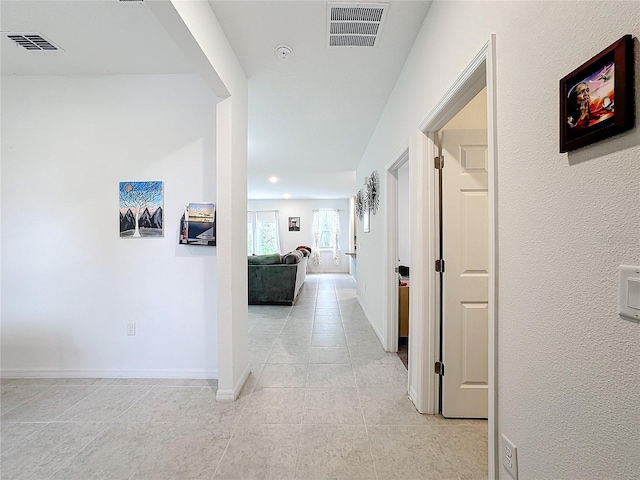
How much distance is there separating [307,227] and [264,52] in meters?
7.70

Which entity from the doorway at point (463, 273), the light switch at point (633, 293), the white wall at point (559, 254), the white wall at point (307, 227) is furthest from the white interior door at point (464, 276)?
the white wall at point (307, 227)

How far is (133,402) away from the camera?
6.67 ft

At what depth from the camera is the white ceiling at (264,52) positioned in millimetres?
1710

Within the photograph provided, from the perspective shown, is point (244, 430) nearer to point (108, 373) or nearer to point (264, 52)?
point (108, 373)

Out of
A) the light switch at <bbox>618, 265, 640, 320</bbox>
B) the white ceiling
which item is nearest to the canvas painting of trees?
the white ceiling

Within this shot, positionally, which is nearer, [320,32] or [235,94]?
[320,32]

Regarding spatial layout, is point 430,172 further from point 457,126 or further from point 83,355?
point 83,355

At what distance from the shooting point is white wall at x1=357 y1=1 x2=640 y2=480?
2.11 ft

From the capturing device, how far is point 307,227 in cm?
972

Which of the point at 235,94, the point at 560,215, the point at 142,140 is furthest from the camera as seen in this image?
the point at 142,140

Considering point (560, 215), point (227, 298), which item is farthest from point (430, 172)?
point (227, 298)

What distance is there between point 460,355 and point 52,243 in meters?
3.45

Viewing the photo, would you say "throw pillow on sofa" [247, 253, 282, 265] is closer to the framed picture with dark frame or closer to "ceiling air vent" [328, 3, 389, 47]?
"ceiling air vent" [328, 3, 389, 47]

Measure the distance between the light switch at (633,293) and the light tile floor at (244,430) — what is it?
131cm
